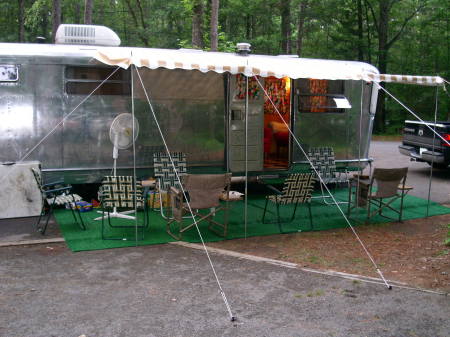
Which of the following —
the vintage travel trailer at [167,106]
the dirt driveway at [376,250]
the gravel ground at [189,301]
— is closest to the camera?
the gravel ground at [189,301]

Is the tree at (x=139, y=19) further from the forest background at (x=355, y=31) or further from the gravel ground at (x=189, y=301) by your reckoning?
the gravel ground at (x=189, y=301)

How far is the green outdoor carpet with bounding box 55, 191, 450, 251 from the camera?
6.24m

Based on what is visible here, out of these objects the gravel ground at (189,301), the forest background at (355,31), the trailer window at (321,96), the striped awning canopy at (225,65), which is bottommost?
the gravel ground at (189,301)

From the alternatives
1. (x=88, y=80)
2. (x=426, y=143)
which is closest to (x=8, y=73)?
(x=88, y=80)

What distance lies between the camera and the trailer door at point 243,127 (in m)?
8.68

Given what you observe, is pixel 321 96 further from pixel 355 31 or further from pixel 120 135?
pixel 355 31

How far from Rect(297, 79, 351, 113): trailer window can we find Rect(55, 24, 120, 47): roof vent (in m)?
3.59

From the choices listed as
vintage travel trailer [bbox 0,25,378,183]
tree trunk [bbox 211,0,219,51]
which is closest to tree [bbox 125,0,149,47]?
tree trunk [bbox 211,0,219,51]

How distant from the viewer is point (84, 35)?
799cm

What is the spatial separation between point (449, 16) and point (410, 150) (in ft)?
47.2

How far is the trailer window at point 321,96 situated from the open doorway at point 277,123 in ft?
0.91

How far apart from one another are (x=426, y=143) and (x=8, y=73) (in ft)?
29.0

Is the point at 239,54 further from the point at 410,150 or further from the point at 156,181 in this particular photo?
the point at 410,150

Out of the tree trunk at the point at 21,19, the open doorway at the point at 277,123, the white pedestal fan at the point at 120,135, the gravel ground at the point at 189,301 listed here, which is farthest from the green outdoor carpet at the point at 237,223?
the tree trunk at the point at 21,19
